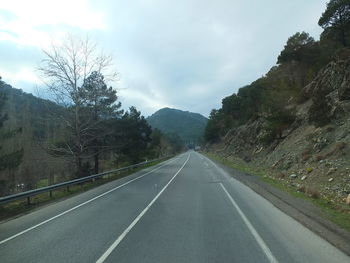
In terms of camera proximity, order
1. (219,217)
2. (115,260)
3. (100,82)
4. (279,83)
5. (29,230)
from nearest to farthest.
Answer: (115,260), (29,230), (219,217), (100,82), (279,83)

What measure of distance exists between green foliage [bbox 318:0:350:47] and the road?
111 ft

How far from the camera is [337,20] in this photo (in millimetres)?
40281

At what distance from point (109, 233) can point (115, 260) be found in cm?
217

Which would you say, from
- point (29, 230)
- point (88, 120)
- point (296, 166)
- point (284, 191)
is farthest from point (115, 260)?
point (88, 120)

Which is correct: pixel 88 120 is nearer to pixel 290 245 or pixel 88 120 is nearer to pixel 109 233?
pixel 109 233

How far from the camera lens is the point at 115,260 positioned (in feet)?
20.0

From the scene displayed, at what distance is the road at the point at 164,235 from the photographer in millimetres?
6320

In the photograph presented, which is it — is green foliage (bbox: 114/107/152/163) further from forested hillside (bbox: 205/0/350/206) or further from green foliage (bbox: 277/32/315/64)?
green foliage (bbox: 277/32/315/64)

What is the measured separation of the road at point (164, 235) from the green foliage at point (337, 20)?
1338 inches

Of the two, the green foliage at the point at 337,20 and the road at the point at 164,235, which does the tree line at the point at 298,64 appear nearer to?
the green foliage at the point at 337,20

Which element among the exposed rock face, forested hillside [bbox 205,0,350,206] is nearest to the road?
forested hillside [bbox 205,0,350,206]

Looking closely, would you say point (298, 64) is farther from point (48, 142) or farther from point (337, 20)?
point (48, 142)

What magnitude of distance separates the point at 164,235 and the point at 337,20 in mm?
40883

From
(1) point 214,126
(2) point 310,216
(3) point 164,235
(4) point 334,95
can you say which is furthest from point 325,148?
(1) point 214,126
